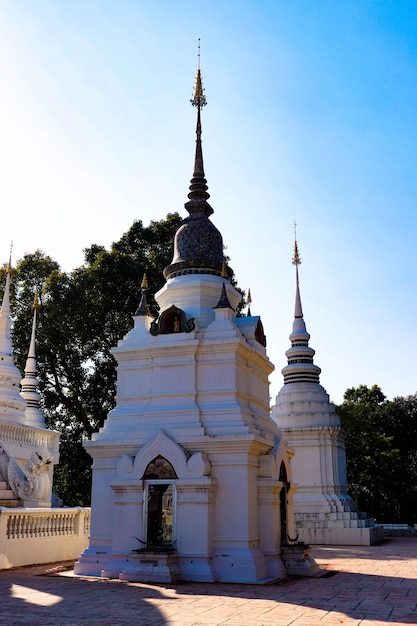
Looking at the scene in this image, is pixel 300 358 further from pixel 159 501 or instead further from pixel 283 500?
pixel 159 501

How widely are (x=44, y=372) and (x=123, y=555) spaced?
68.6ft

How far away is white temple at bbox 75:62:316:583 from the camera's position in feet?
42.5

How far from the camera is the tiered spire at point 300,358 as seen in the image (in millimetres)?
27406

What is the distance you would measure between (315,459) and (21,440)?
11.3 m

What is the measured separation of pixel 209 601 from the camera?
394 inches

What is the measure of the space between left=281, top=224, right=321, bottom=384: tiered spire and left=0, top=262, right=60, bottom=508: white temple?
406 inches

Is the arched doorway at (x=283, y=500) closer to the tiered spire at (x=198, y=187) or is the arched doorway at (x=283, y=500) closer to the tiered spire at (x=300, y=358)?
the tiered spire at (x=198, y=187)

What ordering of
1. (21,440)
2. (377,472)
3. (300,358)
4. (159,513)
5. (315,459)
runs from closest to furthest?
(159,513) < (21,440) < (315,459) < (300,358) < (377,472)

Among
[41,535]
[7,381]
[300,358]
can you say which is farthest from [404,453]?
[41,535]

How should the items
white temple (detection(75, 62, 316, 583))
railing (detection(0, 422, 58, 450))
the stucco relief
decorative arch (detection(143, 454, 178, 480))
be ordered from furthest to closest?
railing (detection(0, 422, 58, 450)) → the stucco relief → decorative arch (detection(143, 454, 178, 480)) → white temple (detection(75, 62, 316, 583))

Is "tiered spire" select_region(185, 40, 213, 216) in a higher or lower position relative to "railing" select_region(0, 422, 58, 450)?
higher

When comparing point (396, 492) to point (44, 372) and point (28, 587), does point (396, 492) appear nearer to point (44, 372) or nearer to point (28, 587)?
point (44, 372)

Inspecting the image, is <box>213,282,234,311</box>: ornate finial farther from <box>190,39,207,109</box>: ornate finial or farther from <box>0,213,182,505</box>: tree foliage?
<box>0,213,182,505</box>: tree foliage

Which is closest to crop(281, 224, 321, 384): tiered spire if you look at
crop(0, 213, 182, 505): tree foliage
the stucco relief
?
crop(0, 213, 182, 505): tree foliage
